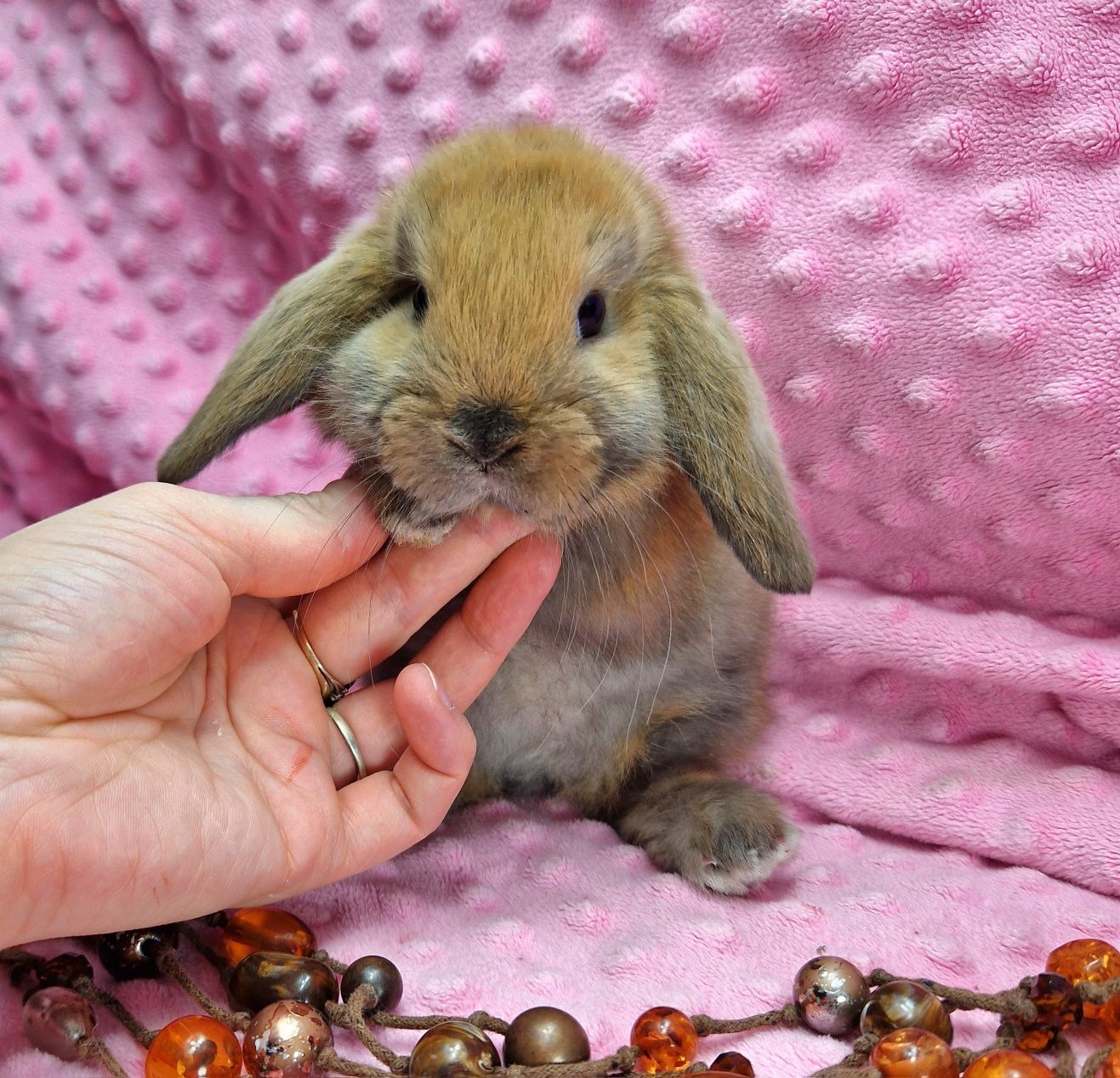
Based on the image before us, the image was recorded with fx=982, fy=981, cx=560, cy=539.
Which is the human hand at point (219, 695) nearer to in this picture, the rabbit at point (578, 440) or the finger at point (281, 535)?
the finger at point (281, 535)

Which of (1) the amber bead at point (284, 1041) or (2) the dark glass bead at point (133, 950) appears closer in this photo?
(1) the amber bead at point (284, 1041)

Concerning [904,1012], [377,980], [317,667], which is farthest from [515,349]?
[904,1012]

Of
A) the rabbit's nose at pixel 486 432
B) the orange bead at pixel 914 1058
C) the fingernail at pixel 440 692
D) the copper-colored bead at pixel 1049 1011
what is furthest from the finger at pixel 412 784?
the copper-colored bead at pixel 1049 1011

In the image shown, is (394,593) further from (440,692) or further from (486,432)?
(486,432)

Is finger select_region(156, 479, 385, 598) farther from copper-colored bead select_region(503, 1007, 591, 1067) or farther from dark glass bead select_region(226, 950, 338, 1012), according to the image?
copper-colored bead select_region(503, 1007, 591, 1067)

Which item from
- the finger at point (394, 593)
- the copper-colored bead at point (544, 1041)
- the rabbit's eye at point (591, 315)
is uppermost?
the rabbit's eye at point (591, 315)

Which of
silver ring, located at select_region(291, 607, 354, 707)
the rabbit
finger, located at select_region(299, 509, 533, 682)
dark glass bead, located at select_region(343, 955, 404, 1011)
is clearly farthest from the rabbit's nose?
dark glass bead, located at select_region(343, 955, 404, 1011)

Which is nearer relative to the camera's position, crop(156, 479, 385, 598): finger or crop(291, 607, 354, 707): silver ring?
crop(156, 479, 385, 598): finger
